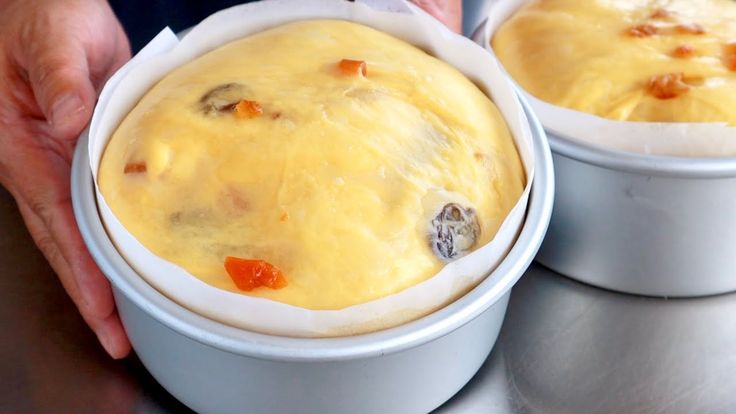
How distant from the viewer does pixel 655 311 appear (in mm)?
1274

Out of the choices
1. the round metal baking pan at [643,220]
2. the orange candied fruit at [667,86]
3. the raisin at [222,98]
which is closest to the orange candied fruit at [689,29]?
the orange candied fruit at [667,86]

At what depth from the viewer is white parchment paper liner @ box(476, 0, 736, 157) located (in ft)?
3.81

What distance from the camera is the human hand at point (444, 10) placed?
4.58 ft

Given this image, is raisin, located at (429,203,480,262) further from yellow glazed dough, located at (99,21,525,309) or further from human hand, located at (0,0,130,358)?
human hand, located at (0,0,130,358)

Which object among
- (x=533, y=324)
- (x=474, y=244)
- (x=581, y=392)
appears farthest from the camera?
(x=533, y=324)

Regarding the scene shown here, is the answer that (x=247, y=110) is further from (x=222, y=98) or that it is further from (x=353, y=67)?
(x=353, y=67)

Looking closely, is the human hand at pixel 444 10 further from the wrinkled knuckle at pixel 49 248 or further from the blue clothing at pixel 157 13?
the wrinkled knuckle at pixel 49 248

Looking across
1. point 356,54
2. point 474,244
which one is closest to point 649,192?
point 474,244

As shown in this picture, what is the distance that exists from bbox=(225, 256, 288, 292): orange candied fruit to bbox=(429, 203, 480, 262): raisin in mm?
177

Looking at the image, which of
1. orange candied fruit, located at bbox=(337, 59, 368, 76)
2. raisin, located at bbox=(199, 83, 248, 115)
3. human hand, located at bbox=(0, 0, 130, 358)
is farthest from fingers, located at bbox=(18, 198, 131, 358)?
orange candied fruit, located at bbox=(337, 59, 368, 76)

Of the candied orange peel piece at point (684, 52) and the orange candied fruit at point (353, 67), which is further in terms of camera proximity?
the candied orange peel piece at point (684, 52)

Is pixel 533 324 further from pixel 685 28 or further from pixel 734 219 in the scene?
pixel 685 28

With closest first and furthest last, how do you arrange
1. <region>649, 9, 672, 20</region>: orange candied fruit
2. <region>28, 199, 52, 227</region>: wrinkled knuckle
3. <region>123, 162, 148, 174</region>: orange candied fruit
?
<region>123, 162, 148, 174</region>: orange candied fruit, <region>28, 199, 52, 227</region>: wrinkled knuckle, <region>649, 9, 672, 20</region>: orange candied fruit

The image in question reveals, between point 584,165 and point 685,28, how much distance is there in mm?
314
